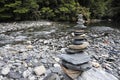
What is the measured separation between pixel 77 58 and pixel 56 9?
33.8 feet

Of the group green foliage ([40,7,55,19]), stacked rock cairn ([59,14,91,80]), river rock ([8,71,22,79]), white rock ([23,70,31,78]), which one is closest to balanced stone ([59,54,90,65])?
stacked rock cairn ([59,14,91,80])

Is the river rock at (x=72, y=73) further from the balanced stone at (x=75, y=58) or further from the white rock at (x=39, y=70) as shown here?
the white rock at (x=39, y=70)

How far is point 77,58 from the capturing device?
427 centimetres

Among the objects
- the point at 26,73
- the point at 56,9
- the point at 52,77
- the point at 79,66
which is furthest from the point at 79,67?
the point at 56,9

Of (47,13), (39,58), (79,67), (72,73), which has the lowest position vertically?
(47,13)

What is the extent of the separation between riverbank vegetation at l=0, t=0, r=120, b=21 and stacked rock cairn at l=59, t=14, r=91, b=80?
319 inches

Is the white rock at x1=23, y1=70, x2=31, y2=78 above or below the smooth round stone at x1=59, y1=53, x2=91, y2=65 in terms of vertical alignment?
below

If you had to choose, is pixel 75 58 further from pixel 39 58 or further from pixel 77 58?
pixel 39 58

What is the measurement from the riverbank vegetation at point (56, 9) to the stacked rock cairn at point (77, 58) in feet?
26.6

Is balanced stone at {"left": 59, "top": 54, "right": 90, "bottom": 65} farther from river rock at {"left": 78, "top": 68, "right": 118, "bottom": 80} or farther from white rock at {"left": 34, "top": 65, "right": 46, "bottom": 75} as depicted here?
white rock at {"left": 34, "top": 65, "right": 46, "bottom": 75}

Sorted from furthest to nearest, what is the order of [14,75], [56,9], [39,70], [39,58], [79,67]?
1. [56,9]
2. [39,58]
3. [39,70]
4. [14,75]
5. [79,67]

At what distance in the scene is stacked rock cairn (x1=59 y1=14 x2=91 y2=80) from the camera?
4199 mm

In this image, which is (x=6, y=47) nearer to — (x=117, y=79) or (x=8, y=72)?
(x=8, y=72)

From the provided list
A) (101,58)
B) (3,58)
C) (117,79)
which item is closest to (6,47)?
(3,58)
